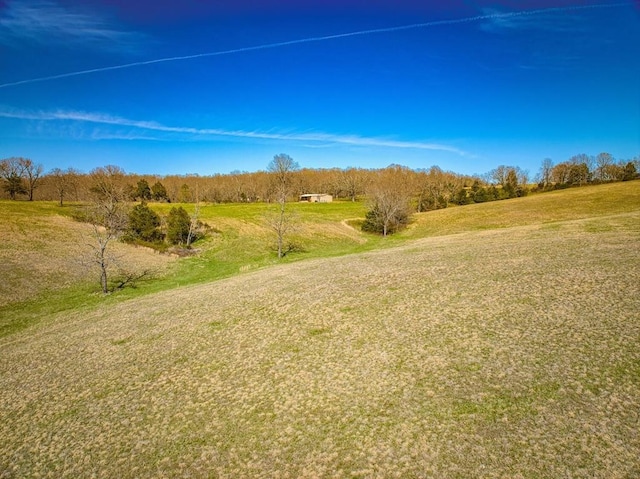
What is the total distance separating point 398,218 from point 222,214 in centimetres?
4685

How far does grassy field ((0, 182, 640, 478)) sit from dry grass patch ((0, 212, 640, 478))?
0.21ft

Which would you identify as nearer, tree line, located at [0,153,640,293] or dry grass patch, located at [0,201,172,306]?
dry grass patch, located at [0,201,172,306]

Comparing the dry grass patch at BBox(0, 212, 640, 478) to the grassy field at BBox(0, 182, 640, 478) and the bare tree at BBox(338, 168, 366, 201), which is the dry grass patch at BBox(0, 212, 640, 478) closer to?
the grassy field at BBox(0, 182, 640, 478)

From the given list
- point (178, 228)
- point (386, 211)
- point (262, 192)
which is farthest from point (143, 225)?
point (262, 192)

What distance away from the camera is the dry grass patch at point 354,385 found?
925 centimetres

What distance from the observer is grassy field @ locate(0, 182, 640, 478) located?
365 inches

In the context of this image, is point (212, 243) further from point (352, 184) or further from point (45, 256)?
point (352, 184)

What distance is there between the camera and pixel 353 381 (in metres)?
12.8

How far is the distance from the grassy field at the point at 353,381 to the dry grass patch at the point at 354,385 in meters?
0.07

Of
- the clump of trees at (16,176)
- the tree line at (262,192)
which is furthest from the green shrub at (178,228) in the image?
the clump of trees at (16,176)

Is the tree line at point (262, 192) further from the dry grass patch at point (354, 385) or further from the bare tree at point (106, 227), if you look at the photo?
the dry grass patch at point (354, 385)

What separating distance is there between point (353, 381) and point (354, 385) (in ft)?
0.88

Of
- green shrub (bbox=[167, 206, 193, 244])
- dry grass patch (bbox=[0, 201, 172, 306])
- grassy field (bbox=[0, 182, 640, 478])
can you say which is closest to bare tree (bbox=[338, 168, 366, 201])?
green shrub (bbox=[167, 206, 193, 244])

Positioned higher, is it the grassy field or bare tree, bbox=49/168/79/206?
bare tree, bbox=49/168/79/206
